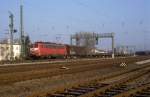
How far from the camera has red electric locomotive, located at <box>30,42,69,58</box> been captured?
2539 inches

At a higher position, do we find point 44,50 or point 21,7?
point 21,7

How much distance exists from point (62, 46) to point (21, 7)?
11274 millimetres

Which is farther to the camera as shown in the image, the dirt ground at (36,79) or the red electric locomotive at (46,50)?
the red electric locomotive at (46,50)

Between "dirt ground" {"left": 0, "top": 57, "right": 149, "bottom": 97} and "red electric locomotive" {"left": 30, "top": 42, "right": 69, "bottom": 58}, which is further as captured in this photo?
"red electric locomotive" {"left": 30, "top": 42, "right": 69, "bottom": 58}

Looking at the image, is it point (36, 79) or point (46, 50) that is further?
point (46, 50)

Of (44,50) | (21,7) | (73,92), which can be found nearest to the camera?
(73,92)

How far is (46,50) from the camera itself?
66.0 m

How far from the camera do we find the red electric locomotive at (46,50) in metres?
64.5

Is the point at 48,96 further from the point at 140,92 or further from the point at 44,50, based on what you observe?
the point at 44,50

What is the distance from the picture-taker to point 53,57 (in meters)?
72.4

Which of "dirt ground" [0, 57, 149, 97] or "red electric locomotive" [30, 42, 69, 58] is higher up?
"red electric locomotive" [30, 42, 69, 58]

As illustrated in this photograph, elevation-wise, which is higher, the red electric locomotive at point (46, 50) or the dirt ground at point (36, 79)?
the red electric locomotive at point (46, 50)

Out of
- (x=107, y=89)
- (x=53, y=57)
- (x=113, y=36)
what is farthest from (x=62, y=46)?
(x=107, y=89)

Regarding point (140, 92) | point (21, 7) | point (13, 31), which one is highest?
point (21, 7)
